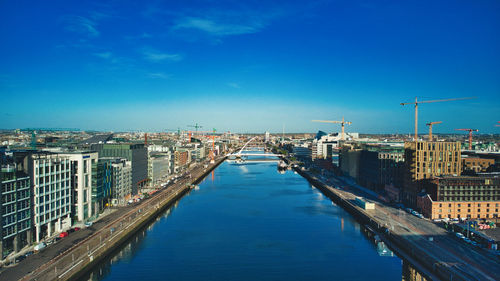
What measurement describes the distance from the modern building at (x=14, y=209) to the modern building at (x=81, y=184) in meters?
3.16

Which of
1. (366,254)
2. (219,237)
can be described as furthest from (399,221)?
(219,237)

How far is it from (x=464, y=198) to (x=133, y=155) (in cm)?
1814

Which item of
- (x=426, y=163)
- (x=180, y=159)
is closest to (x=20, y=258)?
(x=426, y=163)

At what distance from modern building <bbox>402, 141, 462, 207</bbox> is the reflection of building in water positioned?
717cm

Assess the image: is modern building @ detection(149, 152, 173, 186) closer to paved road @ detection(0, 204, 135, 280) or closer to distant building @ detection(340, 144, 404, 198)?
paved road @ detection(0, 204, 135, 280)

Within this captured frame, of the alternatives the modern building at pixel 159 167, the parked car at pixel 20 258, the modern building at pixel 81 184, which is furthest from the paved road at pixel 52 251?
the modern building at pixel 159 167

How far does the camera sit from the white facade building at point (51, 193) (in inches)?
525

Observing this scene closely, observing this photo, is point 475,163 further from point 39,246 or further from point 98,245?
point 39,246

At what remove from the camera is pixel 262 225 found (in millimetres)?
18719

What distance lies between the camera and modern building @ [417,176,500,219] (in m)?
17.4

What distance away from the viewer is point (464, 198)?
57.8 feet

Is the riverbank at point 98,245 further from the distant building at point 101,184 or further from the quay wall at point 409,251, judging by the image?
the quay wall at point 409,251

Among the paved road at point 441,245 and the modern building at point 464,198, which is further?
the modern building at point 464,198

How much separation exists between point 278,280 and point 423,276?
4445mm
